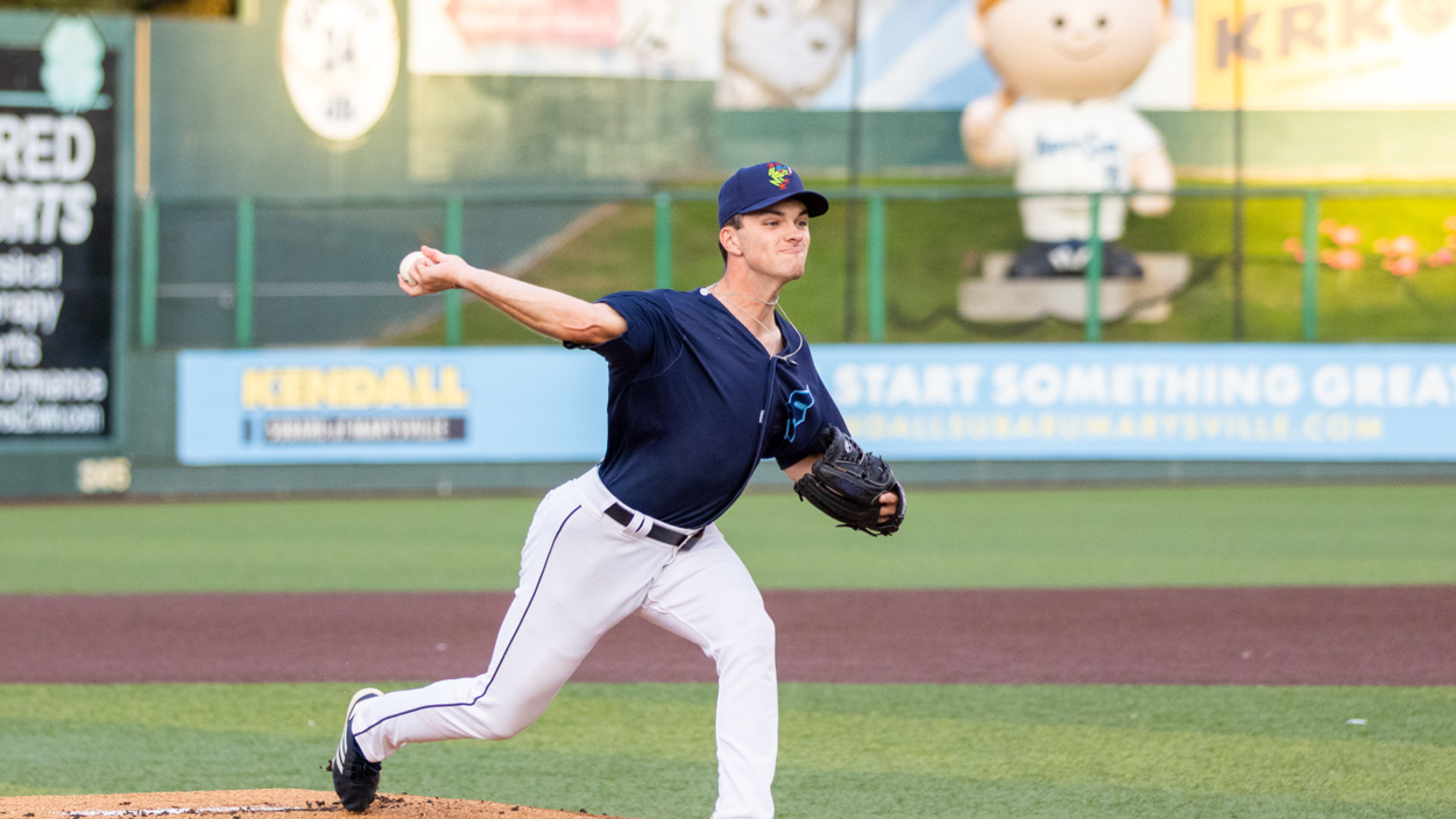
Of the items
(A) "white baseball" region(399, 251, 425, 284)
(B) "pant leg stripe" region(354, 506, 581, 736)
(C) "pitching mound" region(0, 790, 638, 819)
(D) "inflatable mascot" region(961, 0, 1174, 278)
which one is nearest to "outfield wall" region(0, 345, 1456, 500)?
(D) "inflatable mascot" region(961, 0, 1174, 278)

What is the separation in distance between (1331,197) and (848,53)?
5.94m

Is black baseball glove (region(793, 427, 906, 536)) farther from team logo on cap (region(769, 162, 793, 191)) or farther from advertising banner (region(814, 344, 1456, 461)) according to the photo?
advertising banner (region(814, 344, 1456, 461))

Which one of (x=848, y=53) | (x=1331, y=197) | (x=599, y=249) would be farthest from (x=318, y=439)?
(x=1331, y=197)

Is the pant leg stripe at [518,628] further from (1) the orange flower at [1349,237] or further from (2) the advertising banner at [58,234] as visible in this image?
(1) the orange flower at [1349,237]

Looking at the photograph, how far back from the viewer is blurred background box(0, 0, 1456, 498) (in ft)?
53.7

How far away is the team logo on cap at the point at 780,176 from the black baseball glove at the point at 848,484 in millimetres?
691

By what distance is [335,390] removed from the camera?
16.4 meters

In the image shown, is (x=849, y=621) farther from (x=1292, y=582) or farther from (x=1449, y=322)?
(x=1449, y=322)

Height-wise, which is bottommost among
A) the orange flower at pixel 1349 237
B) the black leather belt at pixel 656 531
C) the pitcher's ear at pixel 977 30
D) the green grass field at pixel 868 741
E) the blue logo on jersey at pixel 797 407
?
the green grass field at pixel 868 741

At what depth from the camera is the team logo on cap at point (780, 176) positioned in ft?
13.1

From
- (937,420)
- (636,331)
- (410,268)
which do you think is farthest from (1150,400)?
(410,268)

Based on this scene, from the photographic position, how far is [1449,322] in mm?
18078

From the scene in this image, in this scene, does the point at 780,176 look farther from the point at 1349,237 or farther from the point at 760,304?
the point at 1349,237

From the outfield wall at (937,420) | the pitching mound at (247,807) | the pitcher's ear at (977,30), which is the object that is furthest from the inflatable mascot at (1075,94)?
the pitching mound at (247,807)
